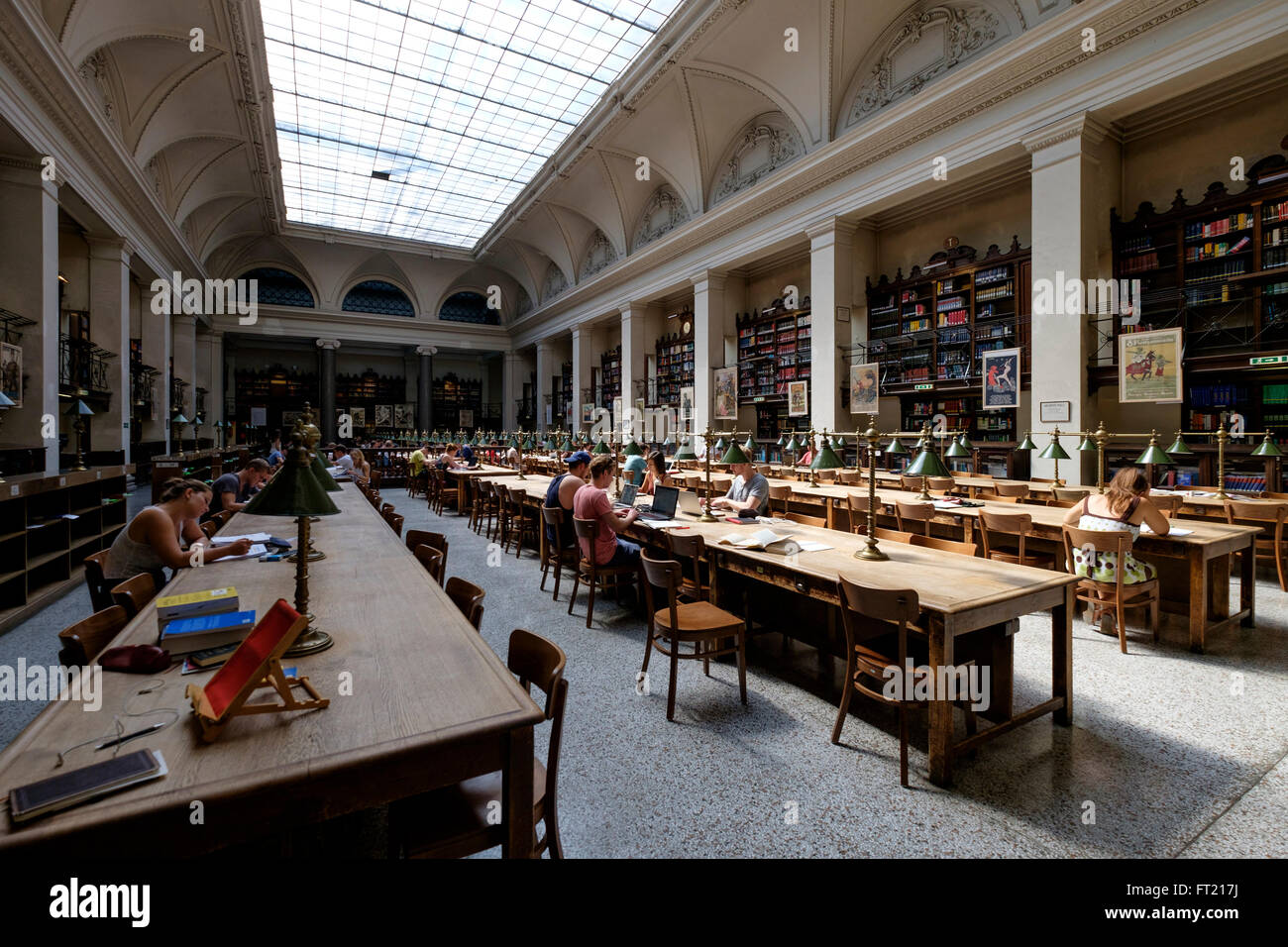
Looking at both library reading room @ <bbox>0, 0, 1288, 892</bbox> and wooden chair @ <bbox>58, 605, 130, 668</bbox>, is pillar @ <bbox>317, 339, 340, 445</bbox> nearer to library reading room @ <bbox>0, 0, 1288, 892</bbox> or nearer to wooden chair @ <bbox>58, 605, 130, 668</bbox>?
library reading room @ <bbox>0, 0, 1288, 892</bbox>

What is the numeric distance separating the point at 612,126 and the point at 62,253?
373 inches

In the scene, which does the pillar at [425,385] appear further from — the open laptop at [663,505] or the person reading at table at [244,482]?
the open laptop at [663,505]

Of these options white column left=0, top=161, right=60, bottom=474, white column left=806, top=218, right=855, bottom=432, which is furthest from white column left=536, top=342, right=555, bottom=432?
white column left=0, top=161, right=60, bottom=474

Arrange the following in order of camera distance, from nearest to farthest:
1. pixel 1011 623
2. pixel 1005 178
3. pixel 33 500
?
pixel 1011 623 → pixel 33 500 → pixel 1005 178

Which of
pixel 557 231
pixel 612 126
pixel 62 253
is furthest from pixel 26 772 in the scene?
pixel 557 231

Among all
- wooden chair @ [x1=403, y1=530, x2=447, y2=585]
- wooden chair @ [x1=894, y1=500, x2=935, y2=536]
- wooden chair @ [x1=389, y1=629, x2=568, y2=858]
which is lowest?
wooden chair @ [x1=389, y1=629, x2=568, y2=858]

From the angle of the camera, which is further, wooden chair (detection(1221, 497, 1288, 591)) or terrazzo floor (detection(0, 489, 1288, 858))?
wooden chair (detection(1221, 497, 1288, 591))

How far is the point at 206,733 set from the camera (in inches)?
46.9

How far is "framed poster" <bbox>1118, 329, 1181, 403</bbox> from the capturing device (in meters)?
6.66

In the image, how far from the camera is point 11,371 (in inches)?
263

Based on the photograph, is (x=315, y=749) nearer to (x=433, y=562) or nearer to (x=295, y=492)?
(x=295, y=492)

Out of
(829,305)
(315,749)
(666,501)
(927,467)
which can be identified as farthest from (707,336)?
(315,749)
